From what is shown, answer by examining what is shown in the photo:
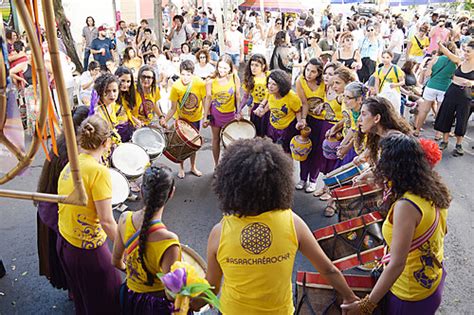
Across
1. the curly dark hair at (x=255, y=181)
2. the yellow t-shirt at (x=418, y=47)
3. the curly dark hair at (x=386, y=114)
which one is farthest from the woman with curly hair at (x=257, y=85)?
the yellow t-shirt at (x=418, y=47)

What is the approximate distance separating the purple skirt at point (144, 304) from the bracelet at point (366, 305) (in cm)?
101

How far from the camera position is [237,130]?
5.62 metres

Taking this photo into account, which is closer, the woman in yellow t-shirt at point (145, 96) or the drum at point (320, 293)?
the drum at point (320, 293)

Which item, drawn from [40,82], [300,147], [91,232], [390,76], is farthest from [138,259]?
[390,76]

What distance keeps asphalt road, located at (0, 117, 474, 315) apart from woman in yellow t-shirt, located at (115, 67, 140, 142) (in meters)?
1.07

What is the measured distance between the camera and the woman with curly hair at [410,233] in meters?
2.12

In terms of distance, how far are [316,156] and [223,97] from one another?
1.47m

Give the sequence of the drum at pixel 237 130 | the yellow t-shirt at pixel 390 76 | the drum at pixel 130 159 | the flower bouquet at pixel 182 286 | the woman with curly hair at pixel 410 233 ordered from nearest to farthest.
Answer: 1. the flower bouquet at pixel 182 286
2. the woman with curly hair at pixel 410 233
3. the drum at pixel 130 159
4. the drum at pixel 237 130
5. the yellow t-shirt at pixel 390 76

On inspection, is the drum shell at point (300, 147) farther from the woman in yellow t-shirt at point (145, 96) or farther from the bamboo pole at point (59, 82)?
the bamboo pole at point (59, 82)

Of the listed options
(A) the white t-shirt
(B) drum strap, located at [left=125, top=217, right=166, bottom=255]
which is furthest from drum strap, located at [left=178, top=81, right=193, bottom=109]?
(A) the white t-shirt

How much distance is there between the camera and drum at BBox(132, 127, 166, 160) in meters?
5.01

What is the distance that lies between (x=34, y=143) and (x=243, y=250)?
1004mm

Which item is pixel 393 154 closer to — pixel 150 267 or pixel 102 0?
pixel 150 267

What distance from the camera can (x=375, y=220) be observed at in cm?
287
